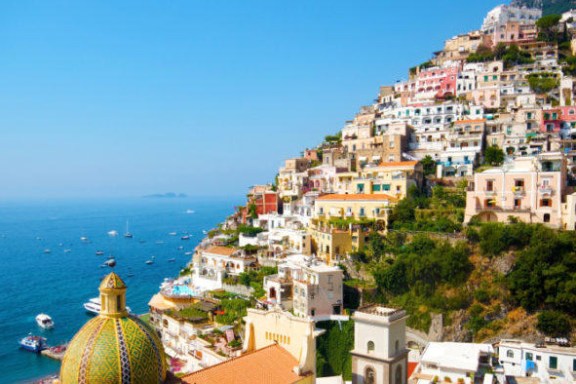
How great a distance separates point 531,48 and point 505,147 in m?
23.8

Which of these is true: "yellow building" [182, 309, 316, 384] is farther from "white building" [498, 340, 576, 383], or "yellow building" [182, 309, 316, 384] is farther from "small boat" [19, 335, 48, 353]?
"small boat" [19, 335, 48, 353]

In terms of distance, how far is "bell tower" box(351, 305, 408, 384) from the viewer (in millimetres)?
17656

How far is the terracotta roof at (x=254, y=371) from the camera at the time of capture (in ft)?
50.5

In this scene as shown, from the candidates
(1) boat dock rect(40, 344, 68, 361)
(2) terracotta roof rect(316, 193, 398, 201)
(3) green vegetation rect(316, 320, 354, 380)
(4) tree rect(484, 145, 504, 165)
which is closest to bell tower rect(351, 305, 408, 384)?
(3) green vegetation rect(316, 320, 354, 380)

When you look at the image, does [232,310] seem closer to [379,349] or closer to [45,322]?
[45,322]

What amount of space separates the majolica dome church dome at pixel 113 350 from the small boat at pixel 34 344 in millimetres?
33863

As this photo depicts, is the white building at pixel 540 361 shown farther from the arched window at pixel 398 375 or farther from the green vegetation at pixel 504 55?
the green vegetation at pixel 504 55

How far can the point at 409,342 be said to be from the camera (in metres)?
33.7

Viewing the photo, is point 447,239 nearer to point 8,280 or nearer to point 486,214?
point 486,214

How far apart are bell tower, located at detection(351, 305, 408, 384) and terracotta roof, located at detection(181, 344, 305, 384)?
103 inches

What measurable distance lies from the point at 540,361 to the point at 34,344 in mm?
36941

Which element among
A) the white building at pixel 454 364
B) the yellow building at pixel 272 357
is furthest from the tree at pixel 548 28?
the yellow building at pixel 272 357

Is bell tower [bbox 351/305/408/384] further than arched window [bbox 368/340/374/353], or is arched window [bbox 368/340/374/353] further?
arched window [bbox 368/340/374/353]

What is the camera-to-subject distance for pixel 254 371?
52.6 ft
